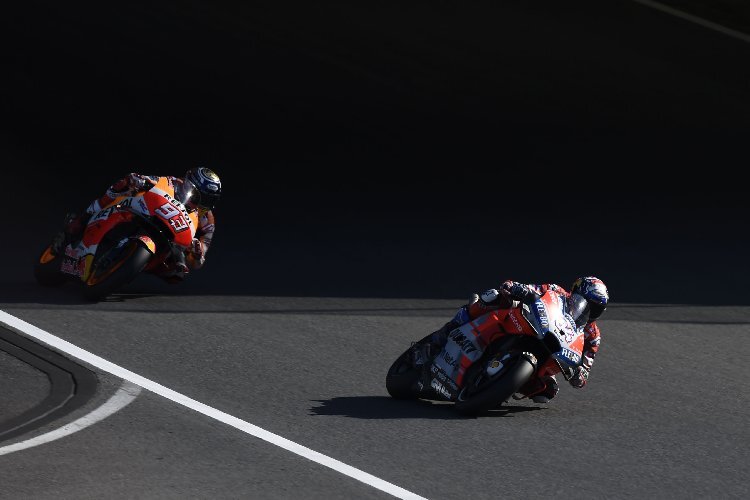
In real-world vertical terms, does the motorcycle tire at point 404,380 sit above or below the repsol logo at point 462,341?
below

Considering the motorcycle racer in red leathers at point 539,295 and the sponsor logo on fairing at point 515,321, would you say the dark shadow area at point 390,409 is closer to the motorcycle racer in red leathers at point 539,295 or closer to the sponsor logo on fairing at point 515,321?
the motorcycle racer in red leathers at point 539,295

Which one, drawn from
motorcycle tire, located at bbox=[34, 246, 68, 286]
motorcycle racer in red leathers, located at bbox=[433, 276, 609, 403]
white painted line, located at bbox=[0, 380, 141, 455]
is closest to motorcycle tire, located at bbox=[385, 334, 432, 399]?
motorcycle racer in red leathers, located at bbox=[433, 276, 609, 403]

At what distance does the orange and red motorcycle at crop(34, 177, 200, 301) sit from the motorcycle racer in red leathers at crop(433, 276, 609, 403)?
12.3ft

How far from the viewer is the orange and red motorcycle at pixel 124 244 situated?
1372cm

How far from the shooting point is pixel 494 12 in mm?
25297

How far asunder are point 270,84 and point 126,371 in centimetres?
1058

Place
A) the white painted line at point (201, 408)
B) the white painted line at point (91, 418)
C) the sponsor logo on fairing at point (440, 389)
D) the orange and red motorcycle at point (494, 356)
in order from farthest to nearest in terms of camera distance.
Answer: the sponsor logo on fairing at point (440, 389) → the orange and red motorcycle at point (494, 356) → the white painted line at point (91, 418) → the white painted line at point (201, 408)

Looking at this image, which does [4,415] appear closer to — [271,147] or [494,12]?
Answer: [271,147]

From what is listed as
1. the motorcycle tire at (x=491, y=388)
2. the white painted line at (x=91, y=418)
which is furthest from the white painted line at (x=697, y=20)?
the white painted line at (x=91, y=418)

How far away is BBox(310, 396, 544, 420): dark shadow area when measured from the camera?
10.7 m

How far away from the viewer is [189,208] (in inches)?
573

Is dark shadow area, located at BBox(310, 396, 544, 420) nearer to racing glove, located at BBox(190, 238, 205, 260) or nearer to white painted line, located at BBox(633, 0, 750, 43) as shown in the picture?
racing glove, located at BBox(190, 238, 205, 260)

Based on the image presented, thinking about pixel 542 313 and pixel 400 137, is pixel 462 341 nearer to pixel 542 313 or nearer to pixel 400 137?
pixel 542 313

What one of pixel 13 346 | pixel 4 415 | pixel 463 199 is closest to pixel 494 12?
pixel 463 199
